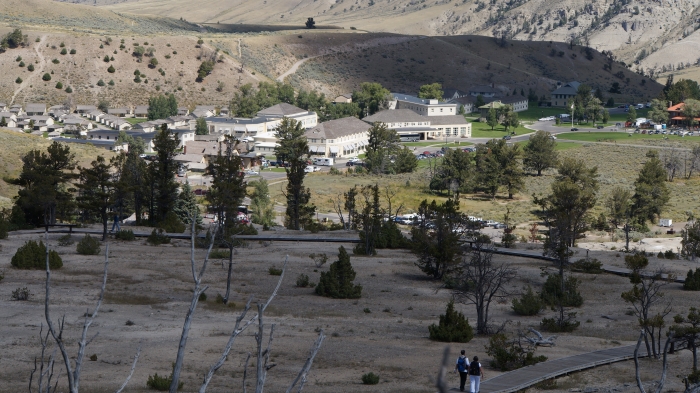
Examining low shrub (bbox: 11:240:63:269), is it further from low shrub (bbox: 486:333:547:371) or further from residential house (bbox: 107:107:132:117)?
residential house (bbox: 107:107:132:117)

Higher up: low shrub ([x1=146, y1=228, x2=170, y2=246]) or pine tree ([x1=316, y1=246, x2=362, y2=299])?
low shrub ([x1=146, y1=228, x2=170, y2=246])

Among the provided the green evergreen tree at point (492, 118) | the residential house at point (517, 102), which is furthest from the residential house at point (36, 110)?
the residential house at point (517, 102)

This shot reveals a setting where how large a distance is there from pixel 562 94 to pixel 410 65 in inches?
1227

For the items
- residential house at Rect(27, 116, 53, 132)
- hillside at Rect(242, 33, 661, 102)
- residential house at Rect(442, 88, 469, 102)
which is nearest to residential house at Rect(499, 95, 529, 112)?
residential house at Rect(442, 88, 469, 102)

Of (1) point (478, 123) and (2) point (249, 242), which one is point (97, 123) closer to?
(1) point (478, 123)

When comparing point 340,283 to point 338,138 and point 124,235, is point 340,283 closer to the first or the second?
point 124,235

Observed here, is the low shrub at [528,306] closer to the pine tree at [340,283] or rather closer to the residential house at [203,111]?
the pine tree at [340,283]

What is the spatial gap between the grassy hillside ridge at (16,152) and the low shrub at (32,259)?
2470 cm

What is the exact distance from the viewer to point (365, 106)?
14225 cm

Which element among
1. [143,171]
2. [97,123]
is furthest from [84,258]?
[97,123]

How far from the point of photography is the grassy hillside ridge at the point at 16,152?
2805 inches

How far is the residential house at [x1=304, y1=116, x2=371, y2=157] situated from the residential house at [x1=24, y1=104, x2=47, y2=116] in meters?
35.9

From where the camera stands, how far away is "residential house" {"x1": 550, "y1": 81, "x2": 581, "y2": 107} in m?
164

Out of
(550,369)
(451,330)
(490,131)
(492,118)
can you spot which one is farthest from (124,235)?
(492,118)
